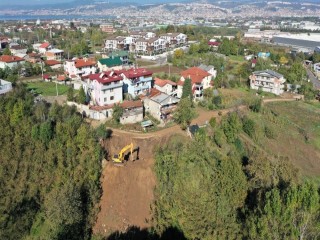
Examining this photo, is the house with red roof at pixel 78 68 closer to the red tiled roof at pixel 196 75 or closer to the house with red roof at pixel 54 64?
the house with red roof at pixel 54 64

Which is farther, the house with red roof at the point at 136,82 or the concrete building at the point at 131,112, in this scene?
the house with red roof at the point at 136,82

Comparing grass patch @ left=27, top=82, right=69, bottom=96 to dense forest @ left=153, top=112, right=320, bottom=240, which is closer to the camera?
dense forest @ left=153, top=112, right=320, bottom=240

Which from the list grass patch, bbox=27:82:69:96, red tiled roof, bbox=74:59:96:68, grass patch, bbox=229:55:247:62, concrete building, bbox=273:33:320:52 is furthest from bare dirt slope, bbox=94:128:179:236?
concrete building, bbox=273:33:320:52

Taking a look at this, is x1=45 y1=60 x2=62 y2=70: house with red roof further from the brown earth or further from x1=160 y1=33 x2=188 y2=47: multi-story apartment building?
the brown earth

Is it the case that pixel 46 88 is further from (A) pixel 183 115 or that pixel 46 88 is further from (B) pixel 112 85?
(A) pixel 183 115

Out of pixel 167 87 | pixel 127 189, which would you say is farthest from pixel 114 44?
pixel 127 189

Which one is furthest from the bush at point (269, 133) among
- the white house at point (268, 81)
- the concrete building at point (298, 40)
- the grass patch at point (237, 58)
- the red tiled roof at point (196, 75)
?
the concrete building at point (298, 40)
